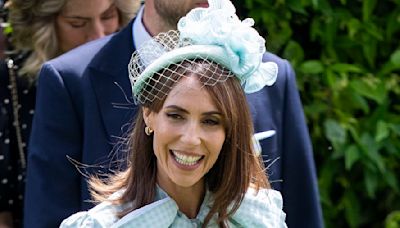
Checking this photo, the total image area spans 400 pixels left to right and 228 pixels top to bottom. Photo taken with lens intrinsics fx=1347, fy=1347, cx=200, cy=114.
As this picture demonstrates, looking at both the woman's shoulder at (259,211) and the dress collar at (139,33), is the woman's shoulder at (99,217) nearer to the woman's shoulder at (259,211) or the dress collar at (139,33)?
the woman's shoulder at (259,211)

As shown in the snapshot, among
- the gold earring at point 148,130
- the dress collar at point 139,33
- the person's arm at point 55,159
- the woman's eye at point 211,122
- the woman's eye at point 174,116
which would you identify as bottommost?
the person's arm at point 55,159

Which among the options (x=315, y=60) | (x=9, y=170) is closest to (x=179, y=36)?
(x=9, y=170)

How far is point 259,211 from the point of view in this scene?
304cm

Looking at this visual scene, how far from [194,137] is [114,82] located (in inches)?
34.5

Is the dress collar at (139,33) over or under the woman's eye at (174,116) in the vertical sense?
under

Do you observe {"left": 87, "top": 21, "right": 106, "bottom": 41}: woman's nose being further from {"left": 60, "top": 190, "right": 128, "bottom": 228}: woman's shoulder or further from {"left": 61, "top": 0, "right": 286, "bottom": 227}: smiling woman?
{"left": 60, "top": 190, "right": 128, "bottom": 228}: woman's shoulder

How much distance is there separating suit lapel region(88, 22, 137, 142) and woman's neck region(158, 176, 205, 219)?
61 cm

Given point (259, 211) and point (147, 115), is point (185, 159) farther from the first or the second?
point (259, 211)

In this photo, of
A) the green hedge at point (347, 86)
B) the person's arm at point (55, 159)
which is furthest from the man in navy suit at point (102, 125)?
the green hedge at point (347, 86)

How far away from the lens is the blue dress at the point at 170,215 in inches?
113

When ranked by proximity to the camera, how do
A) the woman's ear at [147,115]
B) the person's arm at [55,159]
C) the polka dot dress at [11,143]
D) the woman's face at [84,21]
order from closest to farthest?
the woman's ear at [147,115]
the person's arm at [55,159]
the polka dot dress at [11,143]
the woman's face at [84,21]

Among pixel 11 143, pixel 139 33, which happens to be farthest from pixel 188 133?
pixel 11 143

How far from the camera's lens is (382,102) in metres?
4.81

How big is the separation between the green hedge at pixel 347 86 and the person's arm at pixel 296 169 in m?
0.95
